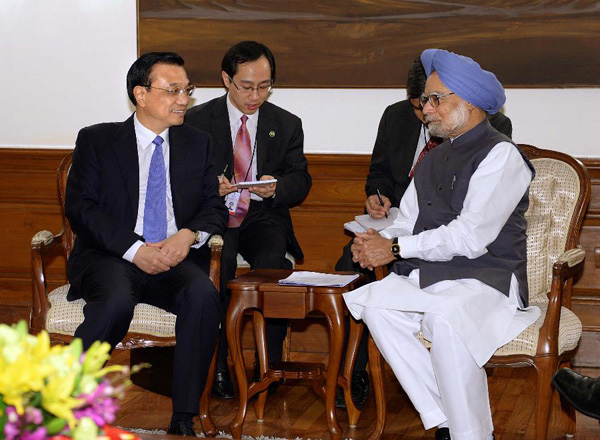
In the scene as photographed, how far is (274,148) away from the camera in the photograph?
4672mm

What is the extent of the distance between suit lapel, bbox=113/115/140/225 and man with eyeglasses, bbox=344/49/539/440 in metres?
0.99

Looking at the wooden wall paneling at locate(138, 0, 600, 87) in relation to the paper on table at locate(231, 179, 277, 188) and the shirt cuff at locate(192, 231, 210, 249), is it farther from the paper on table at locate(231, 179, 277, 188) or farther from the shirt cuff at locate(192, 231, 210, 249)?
the shirt cuff at locate(192, 231, 210, 249)

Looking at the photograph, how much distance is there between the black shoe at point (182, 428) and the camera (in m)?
3.71

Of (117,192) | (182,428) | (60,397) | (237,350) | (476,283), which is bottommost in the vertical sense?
(182,428)

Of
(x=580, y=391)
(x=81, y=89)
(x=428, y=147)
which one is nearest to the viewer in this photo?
(x=580, y=391)

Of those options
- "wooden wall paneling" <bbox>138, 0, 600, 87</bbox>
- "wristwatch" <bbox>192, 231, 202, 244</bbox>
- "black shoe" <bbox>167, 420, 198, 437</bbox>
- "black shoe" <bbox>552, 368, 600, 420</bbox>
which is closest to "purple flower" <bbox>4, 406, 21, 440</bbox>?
"black shoe" <bbox>552, 368, 600, 420</bbox>

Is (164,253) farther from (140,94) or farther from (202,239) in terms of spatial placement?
(140,94)

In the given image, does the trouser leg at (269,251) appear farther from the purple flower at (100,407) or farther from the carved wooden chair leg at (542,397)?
the purple flower at (100,407)

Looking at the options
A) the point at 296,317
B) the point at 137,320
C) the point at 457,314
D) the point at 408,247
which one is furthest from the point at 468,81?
the point at 137,320

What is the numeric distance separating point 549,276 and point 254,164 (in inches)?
59.6

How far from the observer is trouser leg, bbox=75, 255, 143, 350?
3.69 meters

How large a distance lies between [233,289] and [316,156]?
1433 millimetres

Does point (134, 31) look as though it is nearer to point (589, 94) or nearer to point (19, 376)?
point (589, 94)

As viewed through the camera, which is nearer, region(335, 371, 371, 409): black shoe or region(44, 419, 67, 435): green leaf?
region(44, 419, 67, 435): green leaf
